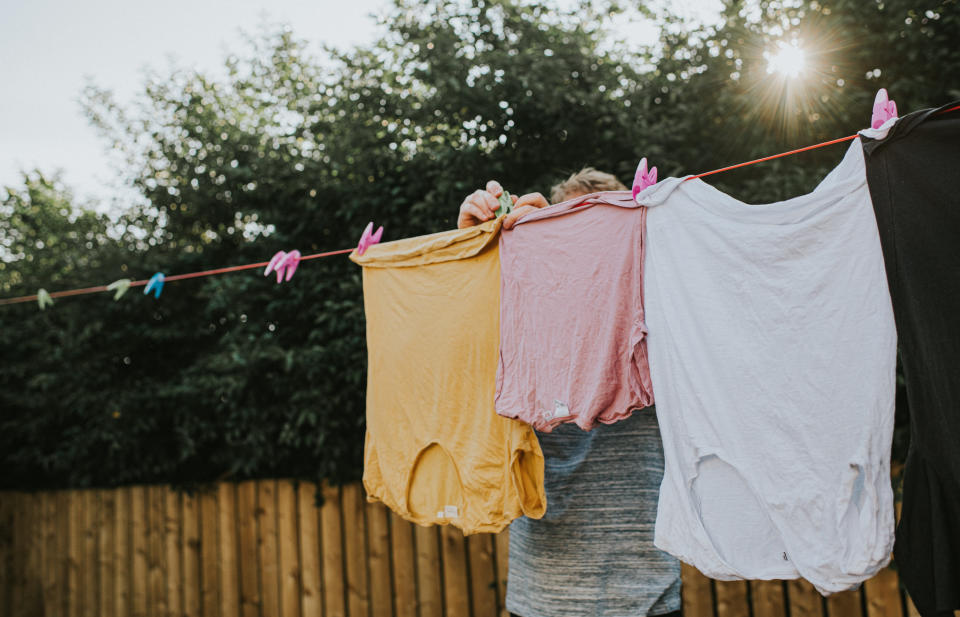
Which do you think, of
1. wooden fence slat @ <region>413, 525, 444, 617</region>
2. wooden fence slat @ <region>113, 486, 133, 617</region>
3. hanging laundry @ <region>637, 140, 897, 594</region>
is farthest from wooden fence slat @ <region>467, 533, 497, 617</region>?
wooden fence slat @ <region>113, 486, 133, 617</region>

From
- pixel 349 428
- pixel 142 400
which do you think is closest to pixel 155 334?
pixel 142 400

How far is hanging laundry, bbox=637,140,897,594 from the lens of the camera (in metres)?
1.20

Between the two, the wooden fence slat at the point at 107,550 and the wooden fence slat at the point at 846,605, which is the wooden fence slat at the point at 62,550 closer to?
the wooden fence slat at the point at 107,550

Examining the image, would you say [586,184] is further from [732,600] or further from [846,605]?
[846,605]

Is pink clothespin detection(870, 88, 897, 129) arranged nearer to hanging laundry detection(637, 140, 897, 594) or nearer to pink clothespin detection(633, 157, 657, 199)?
hanging laundry detection(637, 140, 897, 594)

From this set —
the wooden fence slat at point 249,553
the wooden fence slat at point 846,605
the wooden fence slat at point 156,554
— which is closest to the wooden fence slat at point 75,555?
the wooden fence slat at point 156,554

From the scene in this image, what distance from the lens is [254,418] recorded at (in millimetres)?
3174

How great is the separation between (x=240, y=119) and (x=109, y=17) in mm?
1077

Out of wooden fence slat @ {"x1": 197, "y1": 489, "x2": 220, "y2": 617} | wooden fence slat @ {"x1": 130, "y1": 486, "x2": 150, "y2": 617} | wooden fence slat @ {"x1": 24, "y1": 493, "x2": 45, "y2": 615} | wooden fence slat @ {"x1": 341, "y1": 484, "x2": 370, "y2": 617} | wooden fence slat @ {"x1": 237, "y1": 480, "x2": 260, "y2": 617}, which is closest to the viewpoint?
wooden fence slat @ {"x1": 341, "y1": 484, "x2": 370, "y2": 617}

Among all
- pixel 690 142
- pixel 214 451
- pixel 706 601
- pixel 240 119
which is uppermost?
pixel 240 119

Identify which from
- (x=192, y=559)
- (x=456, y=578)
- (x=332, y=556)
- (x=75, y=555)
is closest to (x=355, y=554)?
(x=332, y=556)

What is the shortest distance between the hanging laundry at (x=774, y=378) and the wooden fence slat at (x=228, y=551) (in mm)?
2812

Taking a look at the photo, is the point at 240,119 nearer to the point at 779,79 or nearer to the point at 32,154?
the point at 32,154

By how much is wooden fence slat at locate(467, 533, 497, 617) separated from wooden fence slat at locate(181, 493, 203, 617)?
172 centimetres
